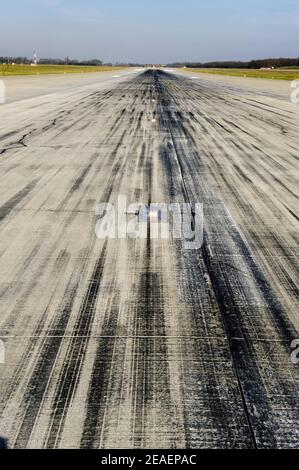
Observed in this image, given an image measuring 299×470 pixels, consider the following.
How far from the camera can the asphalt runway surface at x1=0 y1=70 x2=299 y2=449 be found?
3348mm

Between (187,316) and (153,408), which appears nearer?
(153,408)

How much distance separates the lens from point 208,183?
975 centimetres

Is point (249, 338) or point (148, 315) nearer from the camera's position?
point (249, 338)

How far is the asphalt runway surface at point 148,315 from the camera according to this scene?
3.35 meters

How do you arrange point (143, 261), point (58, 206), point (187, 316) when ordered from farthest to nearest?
point (58, 206) → point (143, 261) → point (187, 316)

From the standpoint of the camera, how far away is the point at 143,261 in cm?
597

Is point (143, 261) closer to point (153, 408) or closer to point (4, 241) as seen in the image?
point (4, 241)

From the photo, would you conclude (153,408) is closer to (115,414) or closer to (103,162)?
(115,414)

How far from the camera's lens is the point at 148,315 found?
15.4 ft
